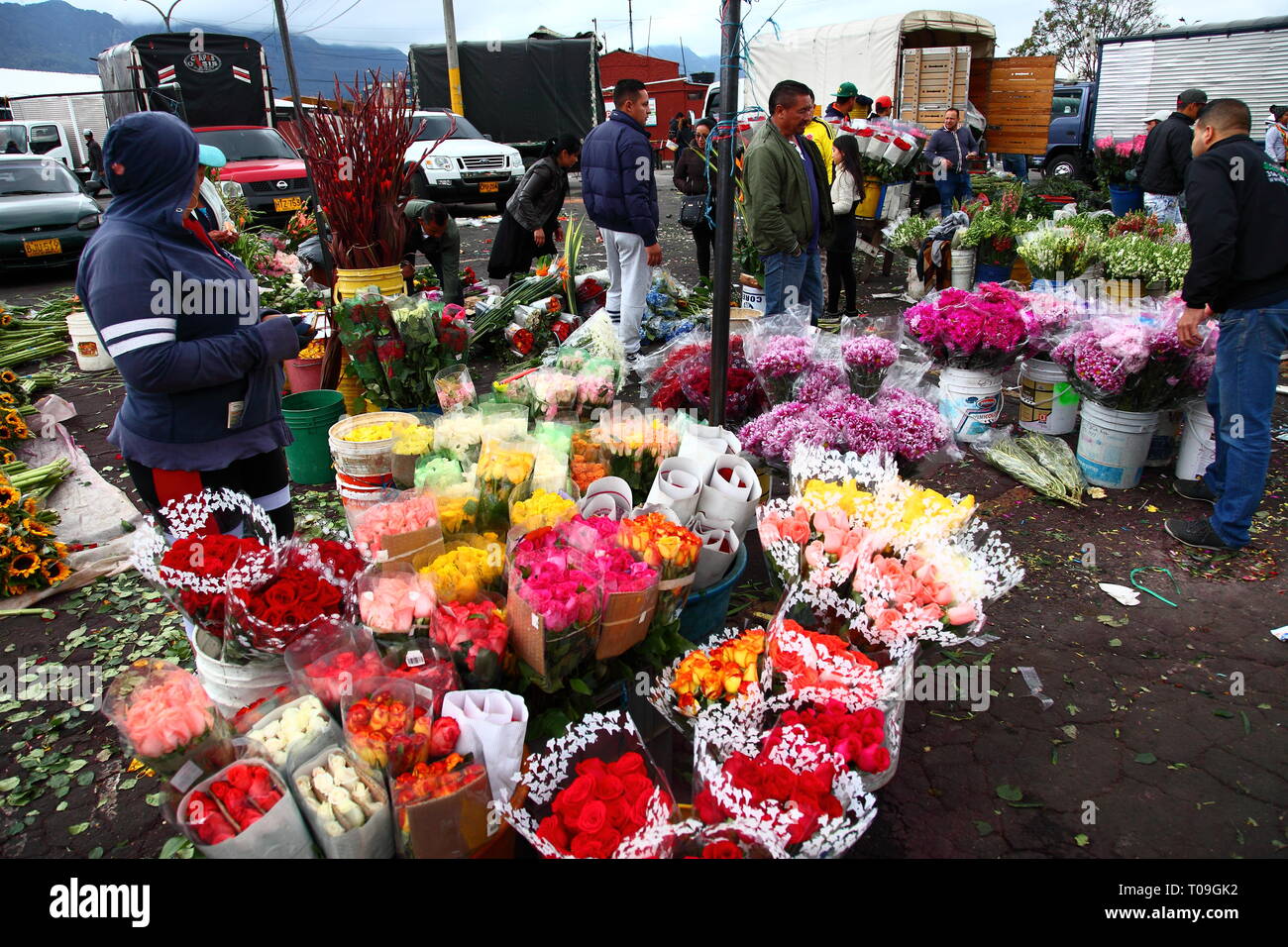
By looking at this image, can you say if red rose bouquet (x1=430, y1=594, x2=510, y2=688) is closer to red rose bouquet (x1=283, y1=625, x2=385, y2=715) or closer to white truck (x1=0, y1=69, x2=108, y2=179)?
red rose bouquet (x1=283, y1=625, x2=385, y2=715)

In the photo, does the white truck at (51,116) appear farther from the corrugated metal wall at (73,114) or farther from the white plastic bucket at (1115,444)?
the white plastic bucket at (1115,444)

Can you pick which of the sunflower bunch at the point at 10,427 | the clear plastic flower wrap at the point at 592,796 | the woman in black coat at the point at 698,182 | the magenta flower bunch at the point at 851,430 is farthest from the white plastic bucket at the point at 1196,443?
the sunflower bunch at the point at 10,427

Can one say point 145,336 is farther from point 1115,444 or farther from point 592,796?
point 1115,444

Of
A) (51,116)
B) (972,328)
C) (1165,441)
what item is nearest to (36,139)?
(51,116)

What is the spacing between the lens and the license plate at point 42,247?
1084cm

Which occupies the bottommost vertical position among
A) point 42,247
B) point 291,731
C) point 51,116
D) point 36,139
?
point 291,731

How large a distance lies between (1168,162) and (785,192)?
543 cm

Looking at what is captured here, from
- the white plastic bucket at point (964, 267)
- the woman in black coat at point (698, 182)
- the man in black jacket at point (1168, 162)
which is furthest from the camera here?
the woman in black coat at point (698, 182)

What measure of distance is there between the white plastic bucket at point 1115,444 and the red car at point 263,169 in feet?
35.8

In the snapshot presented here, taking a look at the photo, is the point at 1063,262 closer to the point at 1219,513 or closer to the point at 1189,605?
the point at 1219,513

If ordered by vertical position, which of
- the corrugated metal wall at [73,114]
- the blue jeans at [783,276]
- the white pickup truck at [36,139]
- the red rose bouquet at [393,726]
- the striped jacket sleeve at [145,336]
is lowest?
the red rose bouquet at [393,726]

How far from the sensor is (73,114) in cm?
2633
